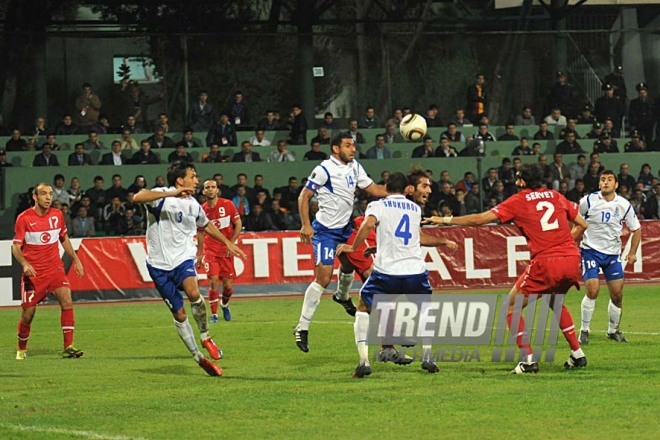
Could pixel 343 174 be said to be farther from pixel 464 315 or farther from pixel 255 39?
pixel 255 39

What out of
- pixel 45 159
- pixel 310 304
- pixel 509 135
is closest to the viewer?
pixel 310 304

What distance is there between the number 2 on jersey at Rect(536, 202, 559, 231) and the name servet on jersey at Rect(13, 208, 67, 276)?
21.5 feet

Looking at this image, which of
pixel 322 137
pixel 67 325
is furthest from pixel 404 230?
pixel 322 137

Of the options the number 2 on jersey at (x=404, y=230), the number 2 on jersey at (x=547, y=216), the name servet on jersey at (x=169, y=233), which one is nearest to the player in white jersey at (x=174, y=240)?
the name servet on jersey at (x=169, y=233)

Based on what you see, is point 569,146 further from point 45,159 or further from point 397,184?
point 397,184

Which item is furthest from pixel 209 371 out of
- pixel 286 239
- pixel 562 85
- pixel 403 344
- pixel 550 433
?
pixel 562 85

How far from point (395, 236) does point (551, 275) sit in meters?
1.71

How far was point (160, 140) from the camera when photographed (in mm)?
29938

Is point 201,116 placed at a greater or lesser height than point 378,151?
greater

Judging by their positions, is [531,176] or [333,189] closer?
[531,176]

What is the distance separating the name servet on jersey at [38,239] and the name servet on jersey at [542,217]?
6.29 metres

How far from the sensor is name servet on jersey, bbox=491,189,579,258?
12.4 meters

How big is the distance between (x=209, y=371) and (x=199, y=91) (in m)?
20.5

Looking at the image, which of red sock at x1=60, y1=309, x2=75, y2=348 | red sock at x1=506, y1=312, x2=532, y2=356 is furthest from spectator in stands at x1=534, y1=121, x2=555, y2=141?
red sock at x1=506, y1=312, x2=532, y2=356
